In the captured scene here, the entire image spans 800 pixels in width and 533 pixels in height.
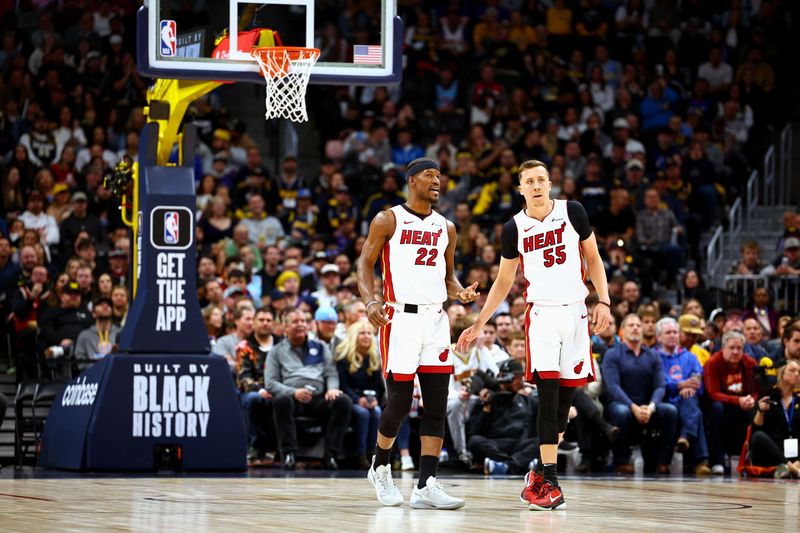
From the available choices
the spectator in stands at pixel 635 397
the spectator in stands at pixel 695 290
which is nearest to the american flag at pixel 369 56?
the spectator in stands at pixel 635 397

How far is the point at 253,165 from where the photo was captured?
65.7 feet

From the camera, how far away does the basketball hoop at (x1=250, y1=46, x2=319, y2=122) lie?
11.4 metres

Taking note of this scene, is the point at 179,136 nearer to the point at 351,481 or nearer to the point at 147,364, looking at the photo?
the point at 147,364

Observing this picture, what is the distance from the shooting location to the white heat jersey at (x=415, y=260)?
8648 millimetres

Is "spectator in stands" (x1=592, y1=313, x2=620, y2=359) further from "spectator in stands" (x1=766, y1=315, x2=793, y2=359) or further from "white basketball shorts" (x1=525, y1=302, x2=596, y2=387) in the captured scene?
"white basketball shorts" (x1=525, y1=302, x2=596, y2=387)

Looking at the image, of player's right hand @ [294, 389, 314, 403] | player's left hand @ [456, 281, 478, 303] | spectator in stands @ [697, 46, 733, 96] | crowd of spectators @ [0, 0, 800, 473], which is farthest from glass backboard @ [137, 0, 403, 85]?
spectator in stands @ [697, 46, 733, 96]

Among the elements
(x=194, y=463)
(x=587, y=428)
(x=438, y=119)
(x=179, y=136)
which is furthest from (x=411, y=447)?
(x=438, y=119)

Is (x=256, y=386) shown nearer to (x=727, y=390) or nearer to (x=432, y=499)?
(x=727, y=390)

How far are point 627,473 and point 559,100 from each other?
10223mm

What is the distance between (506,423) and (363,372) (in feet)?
5.29

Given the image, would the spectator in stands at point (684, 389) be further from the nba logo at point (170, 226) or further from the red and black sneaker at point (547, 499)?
the red and black sneaker at point (547, 499)

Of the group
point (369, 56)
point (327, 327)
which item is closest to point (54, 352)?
point (327, 327)

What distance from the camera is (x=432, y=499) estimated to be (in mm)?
8445

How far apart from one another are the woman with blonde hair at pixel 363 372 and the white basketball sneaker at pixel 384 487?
5.30 m
